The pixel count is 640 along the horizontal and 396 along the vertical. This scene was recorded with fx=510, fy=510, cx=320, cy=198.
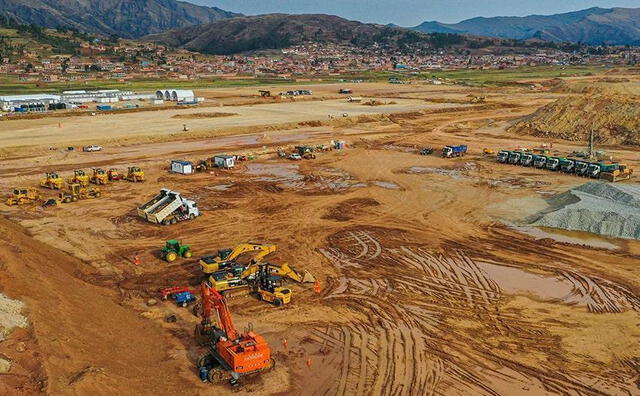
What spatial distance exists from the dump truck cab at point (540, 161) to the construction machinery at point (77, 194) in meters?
37.8

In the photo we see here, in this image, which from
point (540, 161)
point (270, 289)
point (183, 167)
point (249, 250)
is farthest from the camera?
point (540, 161)

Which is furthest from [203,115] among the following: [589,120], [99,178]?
[589,120]

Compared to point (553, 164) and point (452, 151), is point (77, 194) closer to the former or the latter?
point (452, 151)

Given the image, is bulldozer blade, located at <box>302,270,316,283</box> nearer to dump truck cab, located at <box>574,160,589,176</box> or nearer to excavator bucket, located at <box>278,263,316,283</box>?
excavator bucket, located at <box>278,263,316,283</box>

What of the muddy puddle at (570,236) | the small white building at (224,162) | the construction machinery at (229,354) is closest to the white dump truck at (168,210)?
the small white building at (224,162)

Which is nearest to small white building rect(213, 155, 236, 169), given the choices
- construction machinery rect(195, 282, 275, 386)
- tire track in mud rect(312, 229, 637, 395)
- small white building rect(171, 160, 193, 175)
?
small white building rect(171, 160, 193, 175)

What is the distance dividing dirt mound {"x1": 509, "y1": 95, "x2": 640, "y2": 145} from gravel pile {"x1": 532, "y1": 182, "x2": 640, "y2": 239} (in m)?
29.3

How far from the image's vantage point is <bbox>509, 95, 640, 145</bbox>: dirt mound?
2371 inches

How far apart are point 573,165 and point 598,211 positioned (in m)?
15.4

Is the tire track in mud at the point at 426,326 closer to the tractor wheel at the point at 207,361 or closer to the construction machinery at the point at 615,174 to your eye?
the tractor wheel at the point at 207,361

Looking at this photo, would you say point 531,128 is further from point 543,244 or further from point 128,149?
point 128,149

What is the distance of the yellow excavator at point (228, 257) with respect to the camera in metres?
23.2

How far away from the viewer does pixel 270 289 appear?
2173 centimetres

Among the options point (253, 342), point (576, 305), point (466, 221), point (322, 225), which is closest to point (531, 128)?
point (466, 221)
